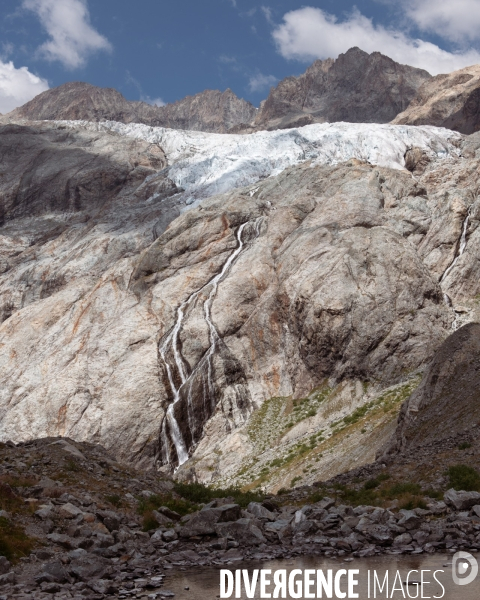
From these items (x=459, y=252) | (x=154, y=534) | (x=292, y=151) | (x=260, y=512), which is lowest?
(x=154, y=534)

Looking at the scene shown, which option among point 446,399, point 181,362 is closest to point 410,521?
point 446,399

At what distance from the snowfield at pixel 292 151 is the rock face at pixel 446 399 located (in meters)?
66.3

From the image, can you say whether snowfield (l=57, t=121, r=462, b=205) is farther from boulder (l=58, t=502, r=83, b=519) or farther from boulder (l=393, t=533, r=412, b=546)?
boulder (l=393, t=533, r=412, b=546)

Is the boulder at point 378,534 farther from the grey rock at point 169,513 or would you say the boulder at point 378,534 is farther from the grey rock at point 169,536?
the grey rock at point 169,513

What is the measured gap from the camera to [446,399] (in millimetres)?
30500

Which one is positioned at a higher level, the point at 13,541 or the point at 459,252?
the point at 459,252

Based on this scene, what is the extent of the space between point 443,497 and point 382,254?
41204 mm

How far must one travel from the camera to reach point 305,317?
56.0 meters

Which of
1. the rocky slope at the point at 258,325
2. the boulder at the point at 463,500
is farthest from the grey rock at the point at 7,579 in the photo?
the rocky slope at the point at 258,325

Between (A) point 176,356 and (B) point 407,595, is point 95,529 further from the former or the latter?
(A) point 176,356

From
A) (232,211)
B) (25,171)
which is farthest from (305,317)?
(25,171)

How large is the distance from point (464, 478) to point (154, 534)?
406 inches

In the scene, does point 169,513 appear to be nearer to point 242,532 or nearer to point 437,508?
point 242,532

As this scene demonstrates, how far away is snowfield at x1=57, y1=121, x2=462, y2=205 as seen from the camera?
105562 mm
